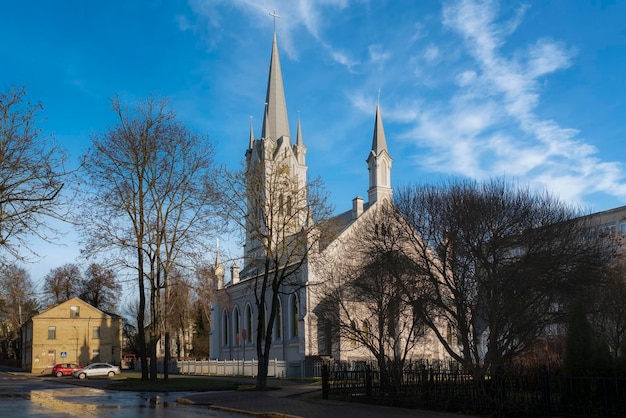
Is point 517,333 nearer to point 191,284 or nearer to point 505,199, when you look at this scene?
point 505,199

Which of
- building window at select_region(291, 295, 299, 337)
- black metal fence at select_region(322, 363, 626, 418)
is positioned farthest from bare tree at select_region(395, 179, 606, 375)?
building window at select_region(291, 295, 299, 337)

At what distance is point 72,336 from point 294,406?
59052 millimetres

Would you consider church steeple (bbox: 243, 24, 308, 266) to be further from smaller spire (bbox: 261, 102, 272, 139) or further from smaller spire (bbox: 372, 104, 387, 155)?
smaller spire (bbox: 372, 104, 387, 155)

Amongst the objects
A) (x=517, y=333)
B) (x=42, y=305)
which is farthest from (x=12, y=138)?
(x=42, y=305)

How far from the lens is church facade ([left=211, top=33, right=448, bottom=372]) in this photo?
42.1 m

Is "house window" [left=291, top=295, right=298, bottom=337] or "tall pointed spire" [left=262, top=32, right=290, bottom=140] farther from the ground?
"tall pointed spire" [left=262, top=32, right=290, bottom=140]

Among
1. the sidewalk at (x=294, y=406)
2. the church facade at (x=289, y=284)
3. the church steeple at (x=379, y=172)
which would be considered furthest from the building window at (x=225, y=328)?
the sidewalk at (x=294, y=406)

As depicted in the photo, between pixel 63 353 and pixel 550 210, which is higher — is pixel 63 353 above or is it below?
below

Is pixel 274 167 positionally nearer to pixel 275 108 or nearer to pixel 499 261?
pixel 499 261

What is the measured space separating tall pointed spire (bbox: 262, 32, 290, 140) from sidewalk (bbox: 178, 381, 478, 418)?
4217cm

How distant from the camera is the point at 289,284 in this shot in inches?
1378

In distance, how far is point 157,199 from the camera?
36.2 metres

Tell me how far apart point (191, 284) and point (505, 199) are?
1919cm

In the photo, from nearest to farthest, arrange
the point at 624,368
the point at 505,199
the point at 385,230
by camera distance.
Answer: the point at 624,368 → the point at 505,199 → the point at 385,230
